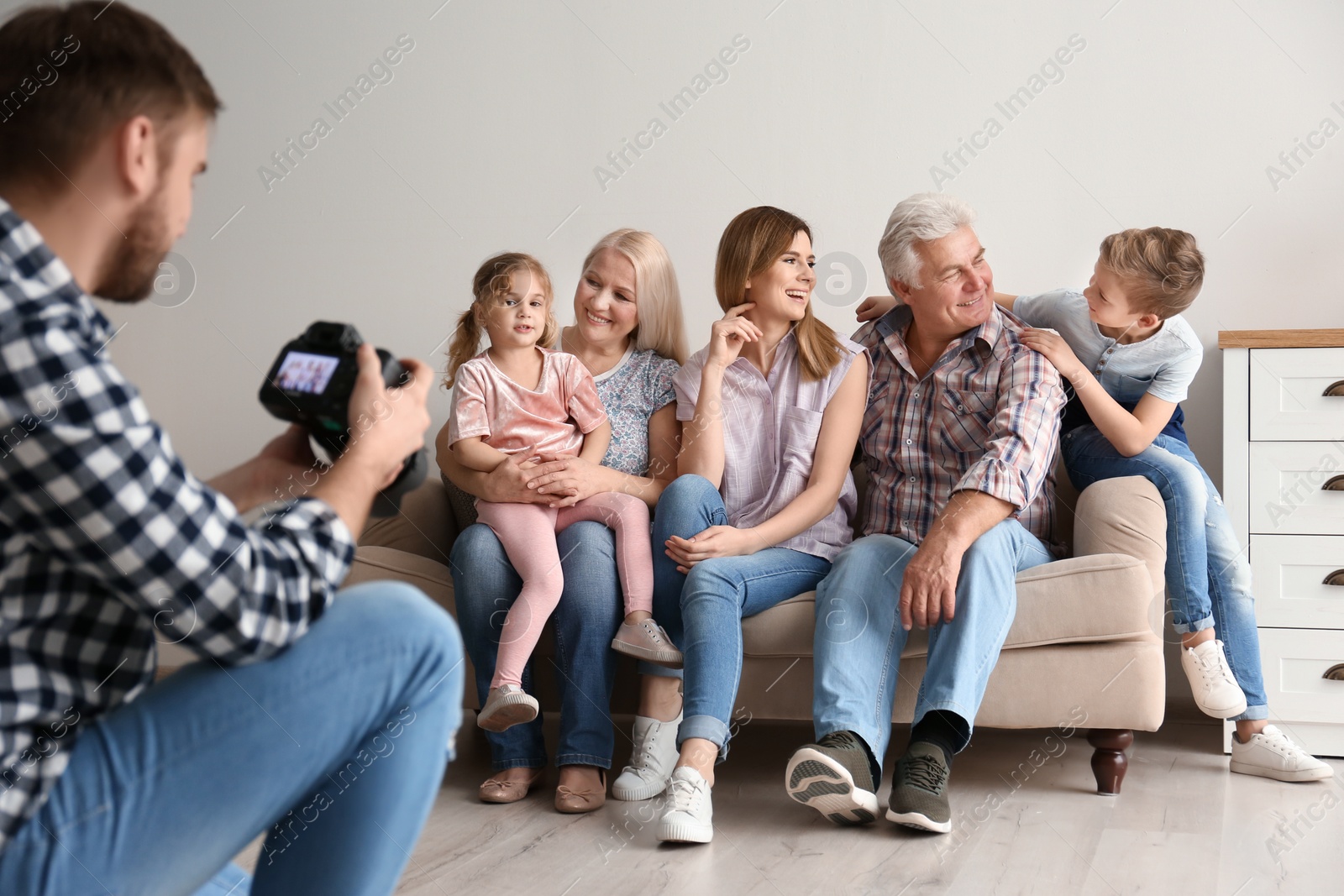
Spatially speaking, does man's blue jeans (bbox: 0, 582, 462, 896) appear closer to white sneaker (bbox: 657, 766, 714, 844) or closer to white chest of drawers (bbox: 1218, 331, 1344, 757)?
white sneaker (bbox: 657, 766, 714, 844)

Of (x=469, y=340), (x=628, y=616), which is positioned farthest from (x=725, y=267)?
(x=628, y=616)

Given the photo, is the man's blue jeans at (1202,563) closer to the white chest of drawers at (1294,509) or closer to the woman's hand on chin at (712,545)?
the white chest of drawers at (1294,509)

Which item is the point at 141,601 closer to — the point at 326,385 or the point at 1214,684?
the point at 326,385

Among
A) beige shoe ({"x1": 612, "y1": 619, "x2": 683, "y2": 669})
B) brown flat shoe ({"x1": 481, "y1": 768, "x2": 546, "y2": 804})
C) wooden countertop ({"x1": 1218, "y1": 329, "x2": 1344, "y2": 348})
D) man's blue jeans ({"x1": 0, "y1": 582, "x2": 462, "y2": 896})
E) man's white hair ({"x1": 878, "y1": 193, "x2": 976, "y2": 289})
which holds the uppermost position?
man's white hair ({"x1": 878, "y1": 193, "x2": 976, "y2": 289})

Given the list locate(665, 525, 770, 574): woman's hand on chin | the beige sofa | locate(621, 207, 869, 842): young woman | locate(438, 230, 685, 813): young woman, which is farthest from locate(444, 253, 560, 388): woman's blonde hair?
the beige sofa

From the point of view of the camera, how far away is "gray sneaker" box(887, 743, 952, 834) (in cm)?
159

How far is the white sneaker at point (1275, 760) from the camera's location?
6.32 ft

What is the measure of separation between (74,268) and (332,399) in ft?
0.67

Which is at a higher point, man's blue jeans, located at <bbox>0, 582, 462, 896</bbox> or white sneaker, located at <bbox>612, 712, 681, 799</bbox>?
man's blue jeans, located at <bbox>0, 582, 462, 896</bbox>

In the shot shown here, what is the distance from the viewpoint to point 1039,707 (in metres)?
1.79

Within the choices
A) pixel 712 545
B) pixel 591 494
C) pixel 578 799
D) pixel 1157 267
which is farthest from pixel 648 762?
pixel 1157 267

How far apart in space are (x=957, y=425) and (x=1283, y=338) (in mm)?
753

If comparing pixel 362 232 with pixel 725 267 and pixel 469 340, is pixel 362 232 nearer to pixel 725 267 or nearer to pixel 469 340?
pixel 469 340

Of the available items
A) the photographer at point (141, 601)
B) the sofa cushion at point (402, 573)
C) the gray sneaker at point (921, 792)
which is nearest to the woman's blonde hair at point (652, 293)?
the sofa cushion at point (402, 573)
